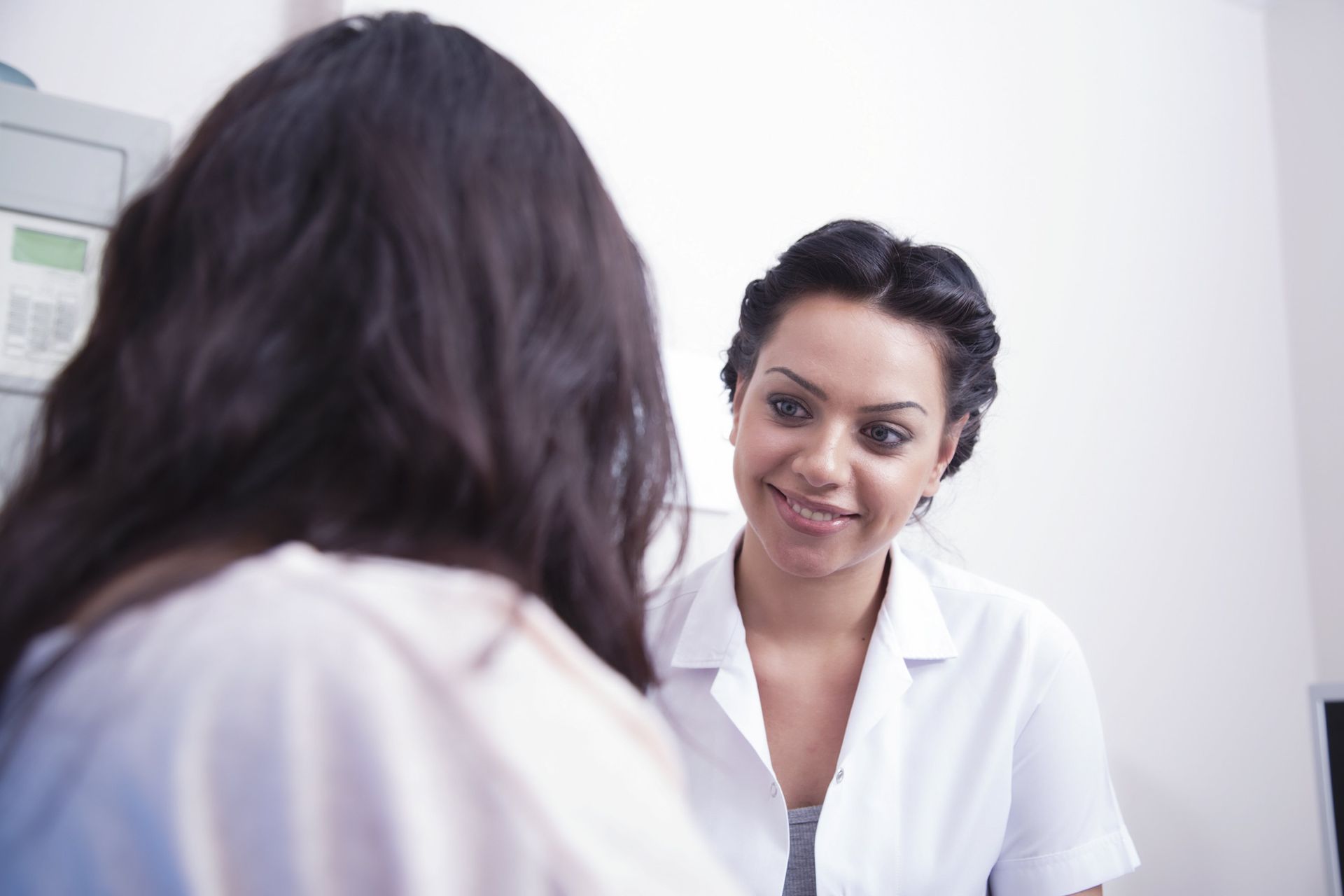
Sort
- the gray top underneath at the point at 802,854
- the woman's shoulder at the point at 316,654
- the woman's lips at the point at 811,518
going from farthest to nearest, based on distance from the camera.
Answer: the woman's lips at the point at 811,518 < the gray top underneath at the point at 802,854 < the woman's shoulder at the point at 316,654

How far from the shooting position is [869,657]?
1388mm

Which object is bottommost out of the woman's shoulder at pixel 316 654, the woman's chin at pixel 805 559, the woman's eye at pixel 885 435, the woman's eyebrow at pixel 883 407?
the woman's chin at pixel 805 559

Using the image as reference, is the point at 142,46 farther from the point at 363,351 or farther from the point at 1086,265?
the point at 1086,265

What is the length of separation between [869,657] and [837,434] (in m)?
0.31

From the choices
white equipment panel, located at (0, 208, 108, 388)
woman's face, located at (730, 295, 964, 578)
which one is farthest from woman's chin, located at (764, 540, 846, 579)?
white equipment panel, located at (0, 208, 108, 388)

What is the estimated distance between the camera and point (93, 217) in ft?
3.73

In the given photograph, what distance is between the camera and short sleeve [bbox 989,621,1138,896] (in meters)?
1.34

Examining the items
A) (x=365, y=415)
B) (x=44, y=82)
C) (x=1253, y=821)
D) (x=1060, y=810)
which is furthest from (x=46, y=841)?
(x=1253, y=821)

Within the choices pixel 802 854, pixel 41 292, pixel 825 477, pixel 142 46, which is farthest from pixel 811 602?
pixel 142 46

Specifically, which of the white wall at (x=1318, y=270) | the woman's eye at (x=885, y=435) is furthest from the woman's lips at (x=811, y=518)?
the white wall at (x=1318, y=270)

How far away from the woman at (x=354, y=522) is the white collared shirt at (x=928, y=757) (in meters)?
0.74

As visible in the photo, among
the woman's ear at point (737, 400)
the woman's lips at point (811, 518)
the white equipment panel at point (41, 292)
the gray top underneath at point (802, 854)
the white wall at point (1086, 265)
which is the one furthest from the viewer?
the white wall at point (1086, 265)

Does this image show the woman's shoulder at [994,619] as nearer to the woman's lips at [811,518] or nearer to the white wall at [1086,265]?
the woman's lips at [811,518]

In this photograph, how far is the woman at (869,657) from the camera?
129 centimetres
